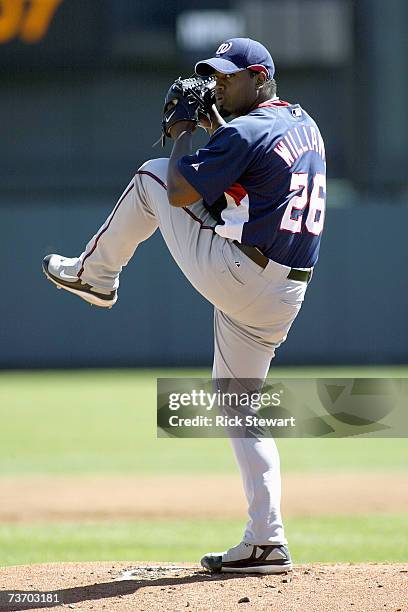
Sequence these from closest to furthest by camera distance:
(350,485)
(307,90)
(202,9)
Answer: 1. (350,485)
2. (202,9)
3. (307,90)

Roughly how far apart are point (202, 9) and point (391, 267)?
4.00 m

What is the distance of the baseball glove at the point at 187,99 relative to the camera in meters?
3.21

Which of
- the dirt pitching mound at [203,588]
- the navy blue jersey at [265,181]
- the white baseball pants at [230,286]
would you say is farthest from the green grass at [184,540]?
the navy blue jersey at [265,181]

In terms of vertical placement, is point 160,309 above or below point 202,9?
below

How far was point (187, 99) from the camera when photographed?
3223mm

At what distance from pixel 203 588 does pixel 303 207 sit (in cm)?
116

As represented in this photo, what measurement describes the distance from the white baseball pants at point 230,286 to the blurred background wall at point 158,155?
32.5 ft

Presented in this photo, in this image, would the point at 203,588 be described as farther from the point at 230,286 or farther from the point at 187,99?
the point at 187,99

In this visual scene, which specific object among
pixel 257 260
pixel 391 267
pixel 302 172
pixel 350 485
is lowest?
pixel 350 485

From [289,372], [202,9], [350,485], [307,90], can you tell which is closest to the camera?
[350,485]

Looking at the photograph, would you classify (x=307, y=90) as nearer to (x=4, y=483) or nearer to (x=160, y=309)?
(x=160, y=309)

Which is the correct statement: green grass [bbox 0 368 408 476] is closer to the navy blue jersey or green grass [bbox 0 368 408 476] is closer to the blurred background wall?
the blurred background wall

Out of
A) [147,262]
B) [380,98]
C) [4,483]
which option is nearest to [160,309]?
[147,262]

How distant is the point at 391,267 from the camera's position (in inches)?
537
